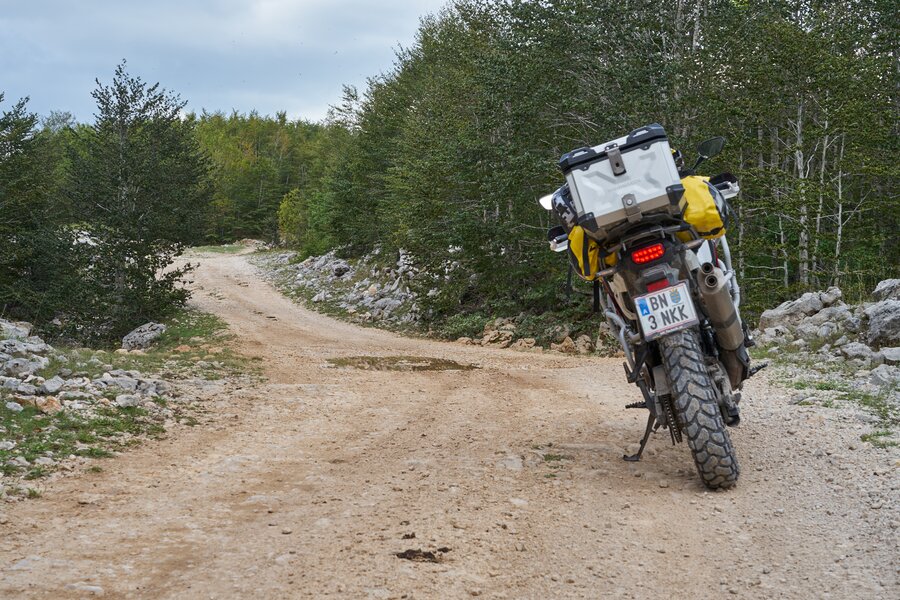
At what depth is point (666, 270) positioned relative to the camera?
4.95 metres

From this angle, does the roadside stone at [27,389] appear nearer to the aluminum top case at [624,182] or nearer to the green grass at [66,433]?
the green grass at [66,433]

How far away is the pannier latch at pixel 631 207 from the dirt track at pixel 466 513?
195 centimetres

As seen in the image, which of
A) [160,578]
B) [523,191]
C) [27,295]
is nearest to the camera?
[160,578]

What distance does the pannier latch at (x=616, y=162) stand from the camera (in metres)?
4.90

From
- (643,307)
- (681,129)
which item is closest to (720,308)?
(643,307)

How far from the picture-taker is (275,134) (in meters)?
98.9

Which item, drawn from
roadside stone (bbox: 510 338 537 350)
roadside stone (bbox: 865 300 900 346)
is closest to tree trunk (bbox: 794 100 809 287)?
roadside stone (bbox: 510 338 537 350)

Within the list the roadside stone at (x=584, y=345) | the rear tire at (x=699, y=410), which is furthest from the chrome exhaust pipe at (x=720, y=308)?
the roadside stone at (x=584, y=345)

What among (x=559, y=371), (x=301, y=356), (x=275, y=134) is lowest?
(x=559, y=371)

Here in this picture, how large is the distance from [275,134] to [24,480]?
3904 inches

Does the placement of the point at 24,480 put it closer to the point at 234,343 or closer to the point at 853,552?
the point at 853,552

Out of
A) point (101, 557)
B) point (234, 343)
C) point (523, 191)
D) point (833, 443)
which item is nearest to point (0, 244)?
point (234, 343)

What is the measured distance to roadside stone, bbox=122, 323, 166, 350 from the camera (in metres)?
20.7

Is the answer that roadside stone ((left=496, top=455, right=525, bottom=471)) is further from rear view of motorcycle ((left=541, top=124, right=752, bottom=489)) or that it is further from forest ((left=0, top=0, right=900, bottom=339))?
forest ((left=0, top=0, right=900, bottom=339))
